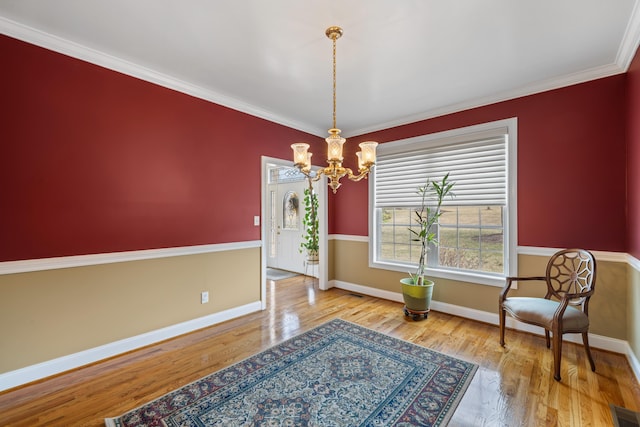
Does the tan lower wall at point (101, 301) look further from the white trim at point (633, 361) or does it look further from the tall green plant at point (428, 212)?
the white trim at point (633, 361)

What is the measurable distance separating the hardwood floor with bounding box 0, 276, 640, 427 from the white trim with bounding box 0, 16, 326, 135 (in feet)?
8.77

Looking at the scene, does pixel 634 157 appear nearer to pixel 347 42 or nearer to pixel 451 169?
pixel 451 169

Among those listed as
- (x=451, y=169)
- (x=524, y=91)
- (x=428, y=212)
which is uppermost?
(x=524, y=91)

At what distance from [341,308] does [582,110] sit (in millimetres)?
3484

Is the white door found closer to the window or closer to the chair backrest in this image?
the window

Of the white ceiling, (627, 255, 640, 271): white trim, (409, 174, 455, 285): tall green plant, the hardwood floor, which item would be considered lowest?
the hardwood floor

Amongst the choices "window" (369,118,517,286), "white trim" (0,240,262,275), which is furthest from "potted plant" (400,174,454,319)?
"white trim" (0,240,262,275)

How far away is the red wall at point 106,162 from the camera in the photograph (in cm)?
216

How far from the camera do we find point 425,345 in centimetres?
279

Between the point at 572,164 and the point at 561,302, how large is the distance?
1.48 meters

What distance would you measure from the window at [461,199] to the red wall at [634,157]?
2.88 feet

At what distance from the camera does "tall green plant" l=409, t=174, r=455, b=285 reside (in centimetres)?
353

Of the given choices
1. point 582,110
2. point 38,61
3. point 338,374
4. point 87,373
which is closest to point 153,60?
point 38,61

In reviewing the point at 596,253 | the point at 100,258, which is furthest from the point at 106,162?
the point at 596,253
